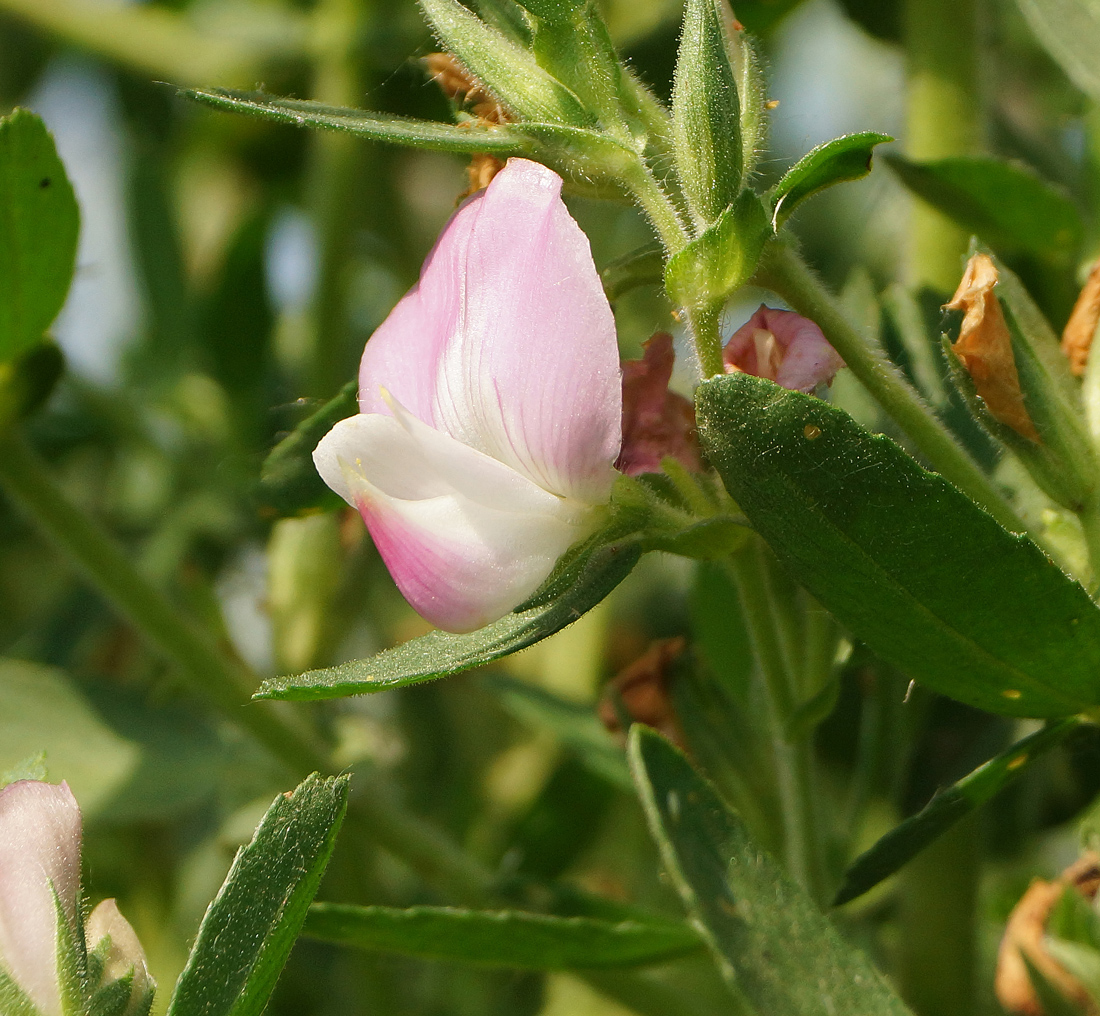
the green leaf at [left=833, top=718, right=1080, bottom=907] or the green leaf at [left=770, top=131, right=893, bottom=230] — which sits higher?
the green leaf at [left=770, top=131, right=893, bottom=230]

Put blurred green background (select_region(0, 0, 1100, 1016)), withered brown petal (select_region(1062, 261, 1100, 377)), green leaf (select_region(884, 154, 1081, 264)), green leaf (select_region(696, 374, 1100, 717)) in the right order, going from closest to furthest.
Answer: green leaf (select_region(696, 374, 1100, 717)) → withered brown petal (select_region(1062, 261, 1100, 377)) → green leaf (select_region(884, 154, 1081, 264)) → blurred green background (select_region(0, 0, 1100, 1016))

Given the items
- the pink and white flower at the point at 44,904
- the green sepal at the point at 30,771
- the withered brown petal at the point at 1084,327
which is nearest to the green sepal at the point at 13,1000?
the pink and white flower at the point at 44,904

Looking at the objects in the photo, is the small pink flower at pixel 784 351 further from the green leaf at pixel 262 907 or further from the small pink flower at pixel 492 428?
the green leaf at pixel 262 907

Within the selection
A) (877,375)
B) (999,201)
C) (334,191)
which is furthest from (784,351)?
(334,191)

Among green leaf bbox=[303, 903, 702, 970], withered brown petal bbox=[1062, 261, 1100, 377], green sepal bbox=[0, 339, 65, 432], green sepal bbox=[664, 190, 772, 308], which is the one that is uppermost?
green sepal bbox=[664, 190, 772, 308]

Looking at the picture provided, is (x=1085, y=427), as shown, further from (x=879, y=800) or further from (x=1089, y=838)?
(x=879, y=800)

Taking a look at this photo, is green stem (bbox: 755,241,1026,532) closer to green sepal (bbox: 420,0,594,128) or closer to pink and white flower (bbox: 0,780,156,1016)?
green sepal (bbox: 420,0,594,128)

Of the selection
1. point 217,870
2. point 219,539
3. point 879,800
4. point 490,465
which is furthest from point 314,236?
point 490,465

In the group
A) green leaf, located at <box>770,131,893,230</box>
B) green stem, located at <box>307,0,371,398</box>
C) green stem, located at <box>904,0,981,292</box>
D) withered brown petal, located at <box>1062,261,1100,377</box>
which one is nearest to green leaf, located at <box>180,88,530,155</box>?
green leaf, located at <box>770,131,893,230</box>
